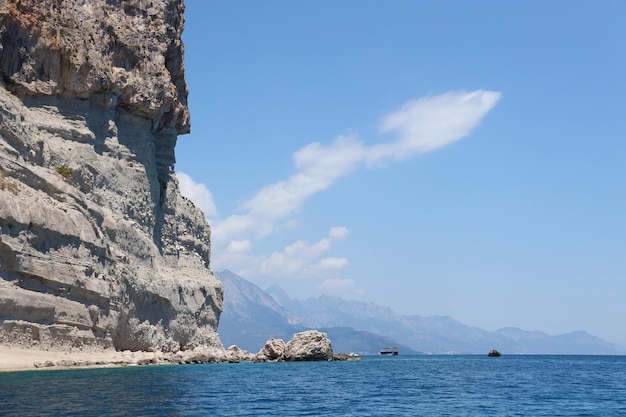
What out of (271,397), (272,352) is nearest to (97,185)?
(272,352)

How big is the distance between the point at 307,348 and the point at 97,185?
142 ft

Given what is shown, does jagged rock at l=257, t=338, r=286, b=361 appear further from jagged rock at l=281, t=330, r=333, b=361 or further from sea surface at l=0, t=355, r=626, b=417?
sea surface at l=0, t=355, r=626, b=417

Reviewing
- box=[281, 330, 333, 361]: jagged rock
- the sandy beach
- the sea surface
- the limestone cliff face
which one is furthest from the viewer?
box=[281, 330, 333, 361]: jagged rock

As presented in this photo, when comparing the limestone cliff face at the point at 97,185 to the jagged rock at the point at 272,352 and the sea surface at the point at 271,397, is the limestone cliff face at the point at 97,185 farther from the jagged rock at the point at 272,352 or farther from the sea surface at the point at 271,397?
the sea surface at the point at 271,397

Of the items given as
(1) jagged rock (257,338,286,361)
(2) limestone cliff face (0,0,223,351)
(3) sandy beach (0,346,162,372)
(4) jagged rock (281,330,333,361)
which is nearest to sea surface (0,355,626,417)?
(3) sandy beach (0,346,162,372)

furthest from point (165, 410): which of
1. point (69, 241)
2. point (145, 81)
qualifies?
point (145, 81)

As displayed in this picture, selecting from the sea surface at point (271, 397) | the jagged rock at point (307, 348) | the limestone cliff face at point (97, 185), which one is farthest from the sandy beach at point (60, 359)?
the jagged rock at point (307, 348)

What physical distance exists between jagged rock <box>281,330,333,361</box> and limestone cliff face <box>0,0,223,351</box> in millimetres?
12056

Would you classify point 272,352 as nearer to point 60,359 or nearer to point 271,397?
point 60,359

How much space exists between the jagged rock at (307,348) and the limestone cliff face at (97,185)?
39.6 feet

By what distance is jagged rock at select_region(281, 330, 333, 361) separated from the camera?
10419cm

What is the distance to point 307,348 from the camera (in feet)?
342

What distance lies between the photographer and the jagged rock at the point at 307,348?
104188 millimetres

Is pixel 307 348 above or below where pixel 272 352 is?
above
